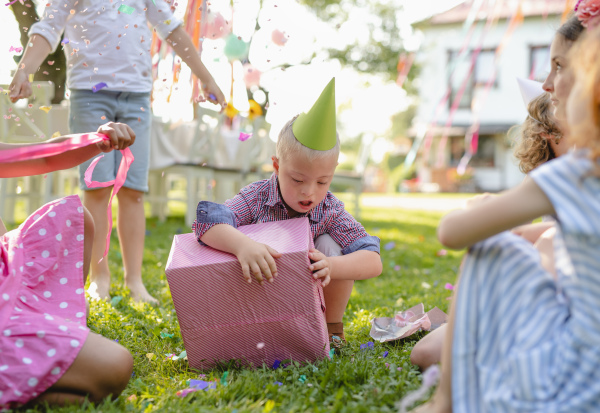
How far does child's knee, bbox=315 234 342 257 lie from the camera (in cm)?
188

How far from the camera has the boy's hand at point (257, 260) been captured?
1560 millimetres

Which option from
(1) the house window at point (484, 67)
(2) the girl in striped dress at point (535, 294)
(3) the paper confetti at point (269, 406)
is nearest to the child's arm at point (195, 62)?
(3) the paper confetti at point (269, 406)

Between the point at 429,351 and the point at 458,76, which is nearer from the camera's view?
the point at 429,351

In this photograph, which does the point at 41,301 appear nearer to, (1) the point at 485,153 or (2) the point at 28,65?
(2) the point at 28,65

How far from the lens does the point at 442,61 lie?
19.0m

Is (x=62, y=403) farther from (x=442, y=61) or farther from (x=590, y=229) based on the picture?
(x=442, y=61)

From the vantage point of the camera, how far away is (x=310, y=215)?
1940 mm

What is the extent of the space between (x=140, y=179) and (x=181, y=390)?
1.30m

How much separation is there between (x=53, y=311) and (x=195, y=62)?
1347 mm

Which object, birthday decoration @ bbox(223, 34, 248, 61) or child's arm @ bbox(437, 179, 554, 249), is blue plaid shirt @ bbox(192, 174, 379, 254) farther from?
birthday decoration @ bbox(223, 34, 248, 61)

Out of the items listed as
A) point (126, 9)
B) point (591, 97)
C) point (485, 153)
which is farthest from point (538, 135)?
point (485, 153)

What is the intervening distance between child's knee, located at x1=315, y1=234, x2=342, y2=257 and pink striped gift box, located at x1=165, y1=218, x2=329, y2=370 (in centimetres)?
17

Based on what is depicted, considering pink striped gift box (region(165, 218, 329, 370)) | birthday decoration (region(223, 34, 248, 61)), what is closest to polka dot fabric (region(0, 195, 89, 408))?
pink striped gift box (region(165, 218, 329, 370))

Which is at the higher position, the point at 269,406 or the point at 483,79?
the point at 269,406
